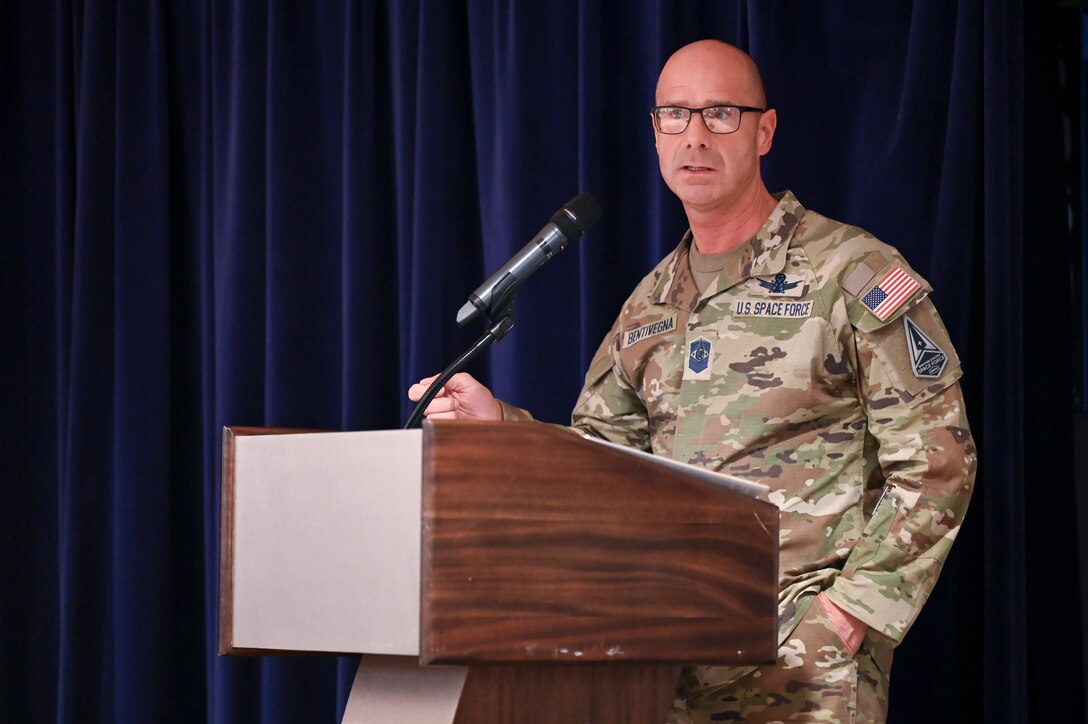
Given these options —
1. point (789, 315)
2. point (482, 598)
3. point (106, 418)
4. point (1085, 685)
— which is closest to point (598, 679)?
point (482, 598)

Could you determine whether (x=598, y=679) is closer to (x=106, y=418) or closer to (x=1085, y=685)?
(x=1085, y=685)

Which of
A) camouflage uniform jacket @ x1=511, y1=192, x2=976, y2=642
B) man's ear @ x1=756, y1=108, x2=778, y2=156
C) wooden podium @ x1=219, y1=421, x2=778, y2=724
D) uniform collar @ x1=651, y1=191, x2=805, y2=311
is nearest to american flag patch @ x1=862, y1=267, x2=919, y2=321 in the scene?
camouflage uniform jacket @ x1=511, y1=192, x2=976, y2=642

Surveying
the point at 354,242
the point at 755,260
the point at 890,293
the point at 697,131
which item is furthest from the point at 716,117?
the point at 354,242

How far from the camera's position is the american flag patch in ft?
6.65

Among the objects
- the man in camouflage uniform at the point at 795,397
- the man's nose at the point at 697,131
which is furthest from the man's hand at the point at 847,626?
the man's nose at the point at 697,131

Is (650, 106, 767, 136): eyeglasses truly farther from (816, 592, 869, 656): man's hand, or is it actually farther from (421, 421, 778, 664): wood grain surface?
(421, 421, 778, 664): wood grain surface

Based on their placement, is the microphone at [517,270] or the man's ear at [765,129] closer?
the microphone at [517,270]

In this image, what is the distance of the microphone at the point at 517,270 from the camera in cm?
178

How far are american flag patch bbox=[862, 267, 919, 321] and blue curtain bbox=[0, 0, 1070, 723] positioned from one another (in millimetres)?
430

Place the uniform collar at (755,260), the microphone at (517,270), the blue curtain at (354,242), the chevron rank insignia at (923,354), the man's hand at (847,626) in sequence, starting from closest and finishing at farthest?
the microphone at (517,270) → the man's hand at (847,626) → the chevron rank insignia at (923,354) → the uniform collar at (755,260) → the blue curtain at (354,242)

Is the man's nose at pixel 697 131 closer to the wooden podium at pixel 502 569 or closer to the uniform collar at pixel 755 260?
the uniform collar at pixel 755 260

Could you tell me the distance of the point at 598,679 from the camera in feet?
4.98

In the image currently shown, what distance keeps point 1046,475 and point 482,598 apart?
4.98ft

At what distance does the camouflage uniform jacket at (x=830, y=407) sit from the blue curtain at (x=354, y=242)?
41 centimetres
